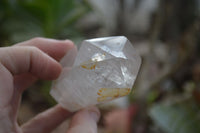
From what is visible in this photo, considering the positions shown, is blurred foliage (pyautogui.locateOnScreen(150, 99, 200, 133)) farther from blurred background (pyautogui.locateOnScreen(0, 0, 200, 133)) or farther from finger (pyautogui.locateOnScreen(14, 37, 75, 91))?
finger (pyautogui.locateOnScreen(14, 37, 75, 91))

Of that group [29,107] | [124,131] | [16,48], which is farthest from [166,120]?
[29,107]

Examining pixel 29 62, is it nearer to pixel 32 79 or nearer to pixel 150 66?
pixel 32 79

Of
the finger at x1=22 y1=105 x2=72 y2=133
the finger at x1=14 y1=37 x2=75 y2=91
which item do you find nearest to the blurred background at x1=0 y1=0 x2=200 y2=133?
the finger at x1=22 y1=105 x2=72 y2=133

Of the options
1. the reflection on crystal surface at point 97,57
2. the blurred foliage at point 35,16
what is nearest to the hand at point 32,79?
the reflection on crystal surface at point 97,57

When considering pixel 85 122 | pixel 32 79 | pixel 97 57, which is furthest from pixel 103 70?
pixel 32 79

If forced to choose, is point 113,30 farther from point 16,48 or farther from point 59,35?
point 16,48

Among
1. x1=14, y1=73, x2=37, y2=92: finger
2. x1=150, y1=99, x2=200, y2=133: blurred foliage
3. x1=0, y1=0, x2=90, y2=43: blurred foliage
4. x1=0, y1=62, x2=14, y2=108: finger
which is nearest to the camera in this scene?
x1=0, y1=62, x2=14, y2=108: finger
